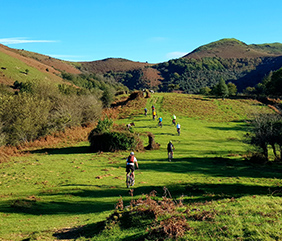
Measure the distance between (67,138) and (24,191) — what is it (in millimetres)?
26931

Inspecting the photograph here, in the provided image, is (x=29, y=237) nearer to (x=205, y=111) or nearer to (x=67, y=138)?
(x=67, y=138)

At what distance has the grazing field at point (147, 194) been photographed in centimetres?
851

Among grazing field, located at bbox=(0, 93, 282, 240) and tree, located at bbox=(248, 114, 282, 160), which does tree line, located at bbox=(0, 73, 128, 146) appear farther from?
tree, located at bbox=(248, 114, 282, 160)

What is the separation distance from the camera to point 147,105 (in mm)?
74875

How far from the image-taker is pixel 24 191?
1833cm

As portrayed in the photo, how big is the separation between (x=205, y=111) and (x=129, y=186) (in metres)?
54.5

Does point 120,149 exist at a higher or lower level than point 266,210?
lower

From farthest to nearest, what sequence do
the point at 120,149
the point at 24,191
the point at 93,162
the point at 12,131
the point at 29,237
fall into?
the point at 12,131
the point at 120,149
the point at 93,162
the point at 24,191
the point at 29,237

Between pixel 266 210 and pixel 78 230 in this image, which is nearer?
pixel 266 210

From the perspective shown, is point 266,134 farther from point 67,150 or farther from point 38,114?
point 38,114

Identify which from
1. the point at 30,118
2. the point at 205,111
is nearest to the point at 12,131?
the point at 30,118

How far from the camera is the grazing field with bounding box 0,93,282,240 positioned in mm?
8508

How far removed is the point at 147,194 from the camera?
44.4ft

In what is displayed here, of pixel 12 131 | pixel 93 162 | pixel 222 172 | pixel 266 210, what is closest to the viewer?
pixel 266 210
